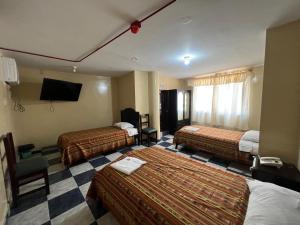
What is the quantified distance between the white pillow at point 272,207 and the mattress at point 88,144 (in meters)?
2.89

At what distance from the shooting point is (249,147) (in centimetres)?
247

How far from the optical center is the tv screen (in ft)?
10.7

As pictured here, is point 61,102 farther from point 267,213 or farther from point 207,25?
point 267,213

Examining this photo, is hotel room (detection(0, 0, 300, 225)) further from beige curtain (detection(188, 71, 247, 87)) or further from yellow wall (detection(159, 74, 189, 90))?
yellow wall (detection(159, 74, 189, 90))

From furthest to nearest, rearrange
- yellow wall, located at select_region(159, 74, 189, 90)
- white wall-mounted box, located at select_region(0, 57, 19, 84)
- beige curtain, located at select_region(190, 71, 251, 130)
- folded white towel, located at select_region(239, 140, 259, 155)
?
yellow wall, located at select_region(159, 74, 189, 90), beige curtain, located at select_region(190, 71, 251, 130), folded white towel, located at select_region(239, 140, 259, 155), white wall-mounted box, located at select_region(0, 57, 19, 84)

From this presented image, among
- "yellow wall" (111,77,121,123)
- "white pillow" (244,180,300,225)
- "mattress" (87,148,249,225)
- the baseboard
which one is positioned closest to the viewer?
"white pillow" (244,180,300,225)

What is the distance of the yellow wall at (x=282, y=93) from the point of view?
1.56m

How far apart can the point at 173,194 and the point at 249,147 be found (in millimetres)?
2108

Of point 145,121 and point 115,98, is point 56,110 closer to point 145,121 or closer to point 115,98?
point 115,98

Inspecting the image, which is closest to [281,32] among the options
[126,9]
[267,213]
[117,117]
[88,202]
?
[126,9]

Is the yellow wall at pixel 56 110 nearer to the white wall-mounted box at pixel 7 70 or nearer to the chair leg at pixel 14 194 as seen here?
the white wall-mounted box at pixel 7 70

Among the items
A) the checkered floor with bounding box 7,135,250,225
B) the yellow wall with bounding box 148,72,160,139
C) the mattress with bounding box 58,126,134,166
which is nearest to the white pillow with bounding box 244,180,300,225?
the checkered floor with bounding box 7,135,250,225

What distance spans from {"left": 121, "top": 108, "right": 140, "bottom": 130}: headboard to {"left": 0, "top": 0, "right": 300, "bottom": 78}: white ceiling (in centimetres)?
198

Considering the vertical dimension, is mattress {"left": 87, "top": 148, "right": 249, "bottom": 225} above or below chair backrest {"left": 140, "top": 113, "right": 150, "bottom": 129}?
below
